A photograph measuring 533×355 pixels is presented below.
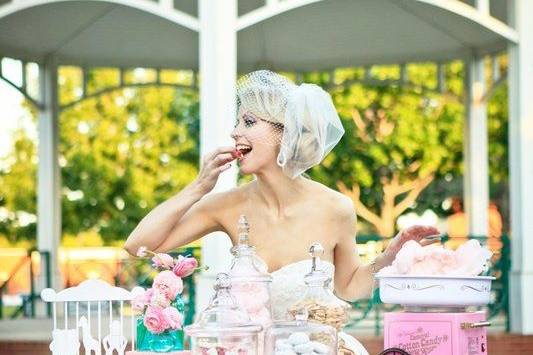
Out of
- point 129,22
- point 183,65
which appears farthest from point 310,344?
point 183,65

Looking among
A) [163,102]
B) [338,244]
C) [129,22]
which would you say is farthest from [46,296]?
[163,102]

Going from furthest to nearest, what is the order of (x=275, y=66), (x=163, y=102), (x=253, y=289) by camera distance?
(x=163, y=102) → (x=275, y=66) → (x=253, y=289)

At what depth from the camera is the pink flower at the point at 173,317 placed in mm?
4051

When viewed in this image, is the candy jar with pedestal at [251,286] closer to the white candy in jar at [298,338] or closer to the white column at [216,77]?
the white candy in jar at [298,338]

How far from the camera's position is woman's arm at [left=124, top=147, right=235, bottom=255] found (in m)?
4.66

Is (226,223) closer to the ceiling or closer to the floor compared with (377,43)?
closer to the floor

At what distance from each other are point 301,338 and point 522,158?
7146 millimetres

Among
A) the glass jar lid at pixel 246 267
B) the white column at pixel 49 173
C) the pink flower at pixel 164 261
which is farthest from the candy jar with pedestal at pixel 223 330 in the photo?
the white column at pixel 49 173

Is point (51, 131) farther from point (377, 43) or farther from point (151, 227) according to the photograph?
point (151, 227)

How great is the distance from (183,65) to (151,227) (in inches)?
419

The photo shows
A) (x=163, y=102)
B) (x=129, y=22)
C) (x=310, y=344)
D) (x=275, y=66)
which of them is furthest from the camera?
(x=163, y=102)

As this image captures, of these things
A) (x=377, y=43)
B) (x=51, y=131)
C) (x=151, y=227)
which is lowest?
(x=151, y=227)

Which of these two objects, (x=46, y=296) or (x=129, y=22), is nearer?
(x=46, y=296)

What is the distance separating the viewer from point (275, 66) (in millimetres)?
15195
